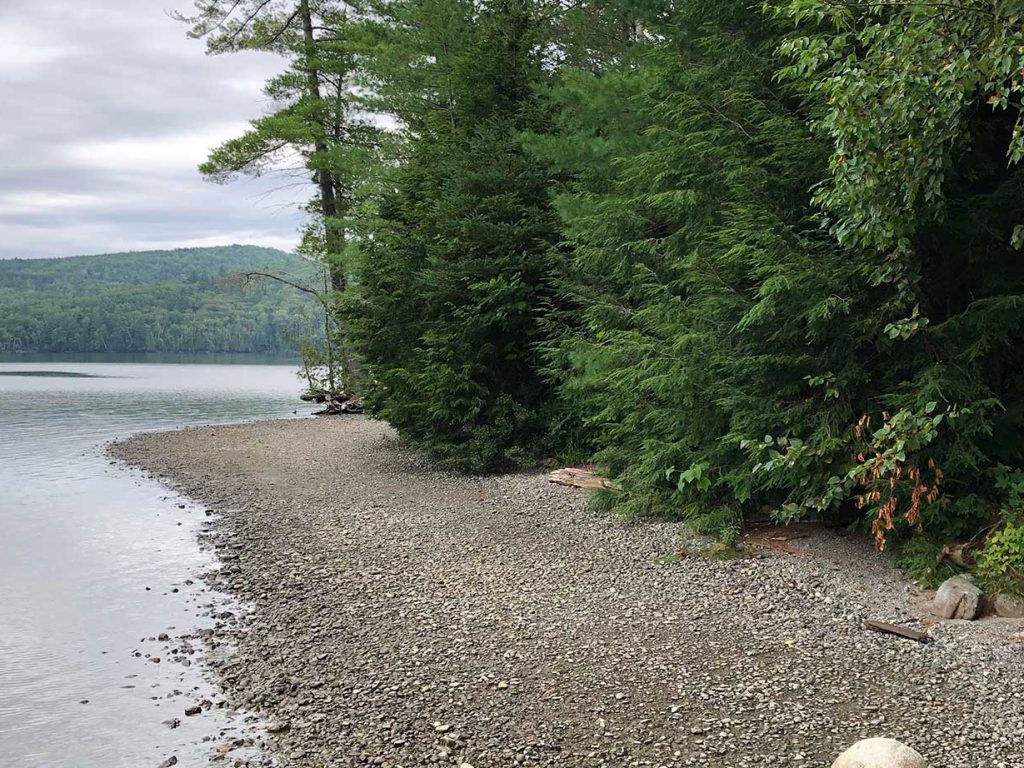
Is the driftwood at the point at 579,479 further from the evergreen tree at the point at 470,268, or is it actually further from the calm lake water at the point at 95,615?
the calm lake water at the point at 95,615

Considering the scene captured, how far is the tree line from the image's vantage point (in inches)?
202

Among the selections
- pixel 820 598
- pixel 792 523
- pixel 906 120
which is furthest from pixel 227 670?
pixel 906 120

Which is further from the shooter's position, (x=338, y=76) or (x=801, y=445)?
(x=338, y=76)

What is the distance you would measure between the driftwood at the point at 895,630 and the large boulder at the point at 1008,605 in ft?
2.01

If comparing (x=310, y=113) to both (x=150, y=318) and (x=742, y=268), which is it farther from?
(x=150, y=318)

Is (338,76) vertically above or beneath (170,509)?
above

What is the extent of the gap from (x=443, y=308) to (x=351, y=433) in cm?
739

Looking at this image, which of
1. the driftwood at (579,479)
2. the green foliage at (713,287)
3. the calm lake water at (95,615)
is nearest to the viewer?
the calm lake water at (95,615)

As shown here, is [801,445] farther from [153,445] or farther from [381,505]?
[153,445]

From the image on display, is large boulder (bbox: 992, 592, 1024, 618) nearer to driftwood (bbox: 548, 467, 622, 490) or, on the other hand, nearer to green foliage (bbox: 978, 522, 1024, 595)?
green foliage (bbox: 978, 522, 1024, 595)

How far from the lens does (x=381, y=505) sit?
33.5ft

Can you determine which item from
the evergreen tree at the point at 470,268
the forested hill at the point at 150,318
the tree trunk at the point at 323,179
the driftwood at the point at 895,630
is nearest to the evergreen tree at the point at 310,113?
the tree trunk at the point at 323,179

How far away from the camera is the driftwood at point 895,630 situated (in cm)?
488

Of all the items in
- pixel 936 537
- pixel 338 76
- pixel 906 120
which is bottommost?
pixel 936 537
